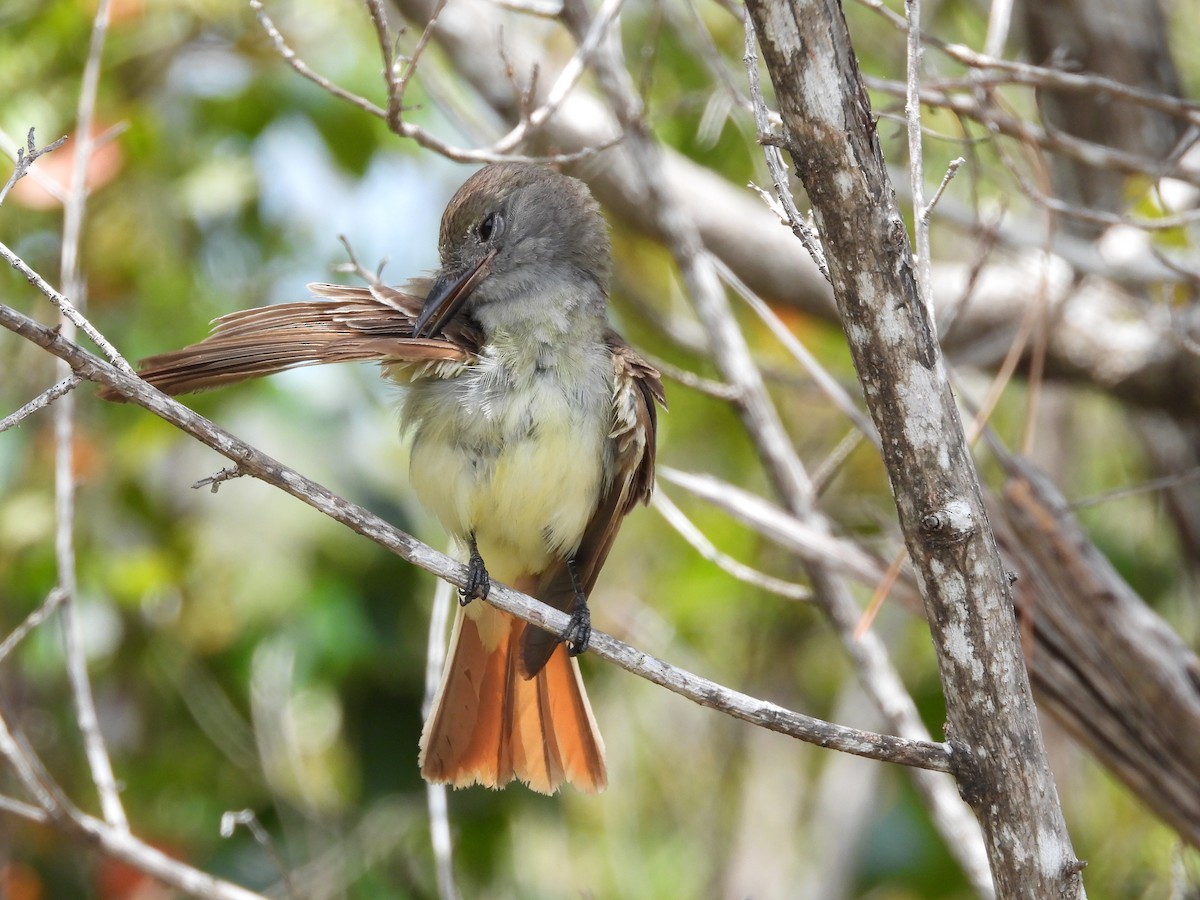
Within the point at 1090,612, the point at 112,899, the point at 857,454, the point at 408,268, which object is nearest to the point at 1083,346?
the point at 857,454

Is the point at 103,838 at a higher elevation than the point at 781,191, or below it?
below

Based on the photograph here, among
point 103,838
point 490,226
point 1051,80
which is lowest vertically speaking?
point 103,838

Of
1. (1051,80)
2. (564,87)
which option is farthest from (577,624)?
(1051,80)

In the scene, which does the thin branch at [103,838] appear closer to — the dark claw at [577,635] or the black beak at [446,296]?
the dark claw at [577,635]

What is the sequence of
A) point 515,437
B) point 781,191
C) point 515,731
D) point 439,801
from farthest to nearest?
point 515,731 → point 439,801 → point 515,437 → point 781,191

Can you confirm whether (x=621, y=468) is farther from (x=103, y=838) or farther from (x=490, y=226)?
(x=103, y=838)

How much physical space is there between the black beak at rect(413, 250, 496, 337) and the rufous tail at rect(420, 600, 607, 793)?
0.87m

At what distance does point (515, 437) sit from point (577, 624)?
49 centimetres

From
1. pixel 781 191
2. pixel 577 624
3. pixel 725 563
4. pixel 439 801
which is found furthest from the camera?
pixel 725 563

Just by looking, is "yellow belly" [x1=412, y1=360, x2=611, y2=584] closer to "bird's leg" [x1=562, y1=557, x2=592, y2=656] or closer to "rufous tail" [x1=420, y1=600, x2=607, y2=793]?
"bird's leg" [x1=562, y1=557, x2=592, y2=656]

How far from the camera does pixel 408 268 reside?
16.9 feet

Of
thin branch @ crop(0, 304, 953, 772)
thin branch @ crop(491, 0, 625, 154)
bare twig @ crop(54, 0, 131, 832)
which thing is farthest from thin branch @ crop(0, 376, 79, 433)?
thin branch @ crop(491, 0, 625, 154)

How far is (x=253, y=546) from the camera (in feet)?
12.8

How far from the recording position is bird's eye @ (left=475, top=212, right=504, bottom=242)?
3631mm
